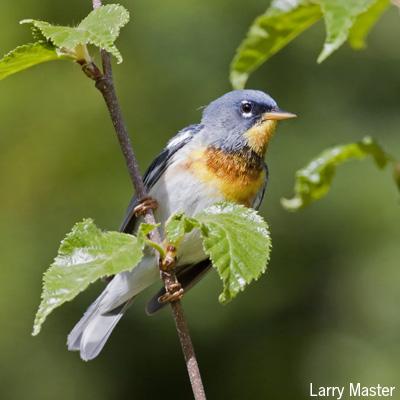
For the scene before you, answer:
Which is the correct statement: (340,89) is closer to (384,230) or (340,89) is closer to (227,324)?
(384,230)

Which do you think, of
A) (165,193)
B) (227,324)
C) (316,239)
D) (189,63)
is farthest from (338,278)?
(165,193)

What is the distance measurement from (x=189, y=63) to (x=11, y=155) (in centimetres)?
143

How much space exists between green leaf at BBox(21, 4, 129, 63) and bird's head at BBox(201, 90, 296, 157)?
1671mm

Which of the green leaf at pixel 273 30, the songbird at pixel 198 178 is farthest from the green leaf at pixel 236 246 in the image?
the songbird at pixel 198 178

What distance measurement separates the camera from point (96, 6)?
1.84 meters

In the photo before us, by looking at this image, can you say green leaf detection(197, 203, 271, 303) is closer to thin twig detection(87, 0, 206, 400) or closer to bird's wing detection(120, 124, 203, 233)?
thin twig detection(87, 0, 206, 400)

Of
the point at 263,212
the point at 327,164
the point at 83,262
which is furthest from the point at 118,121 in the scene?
the point at 263,212

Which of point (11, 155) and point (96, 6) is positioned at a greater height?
point (11, 155)

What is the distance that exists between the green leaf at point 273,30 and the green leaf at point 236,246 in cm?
28

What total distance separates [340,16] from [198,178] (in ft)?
6.53

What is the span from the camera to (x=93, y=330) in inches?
146

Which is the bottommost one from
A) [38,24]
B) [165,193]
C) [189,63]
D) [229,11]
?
[38,24]

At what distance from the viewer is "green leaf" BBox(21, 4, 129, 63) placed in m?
1.65

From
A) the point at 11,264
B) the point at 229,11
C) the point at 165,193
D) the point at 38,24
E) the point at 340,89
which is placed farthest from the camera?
the point at 340,89
